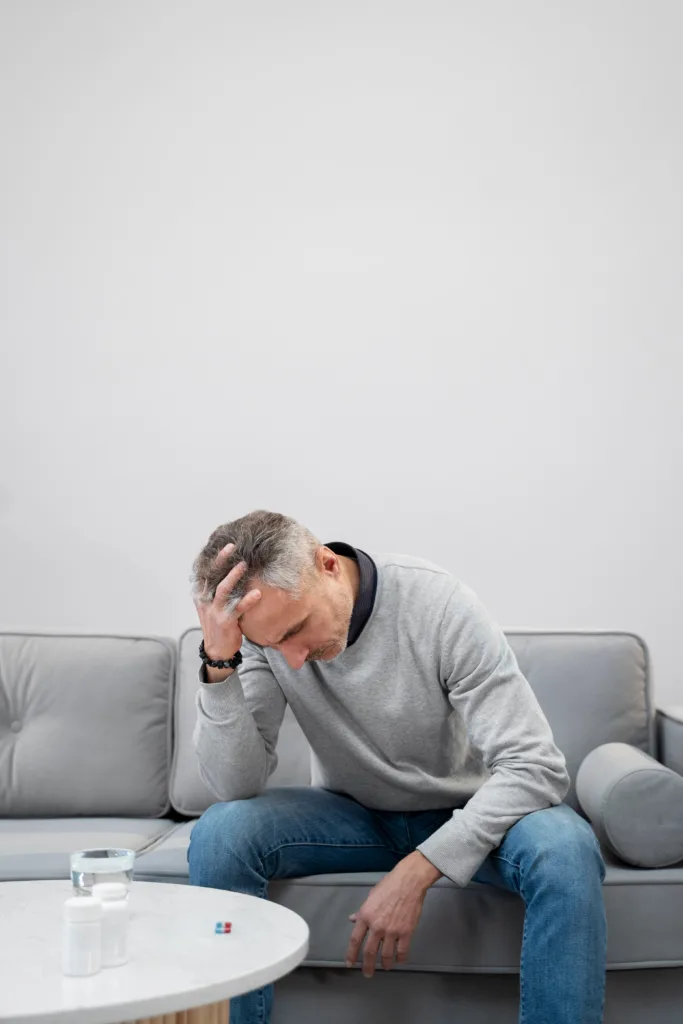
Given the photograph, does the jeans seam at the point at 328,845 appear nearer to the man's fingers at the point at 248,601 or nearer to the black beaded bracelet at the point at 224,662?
the black beaded bracelet at the point at 224,662

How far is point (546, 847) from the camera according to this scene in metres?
1.33

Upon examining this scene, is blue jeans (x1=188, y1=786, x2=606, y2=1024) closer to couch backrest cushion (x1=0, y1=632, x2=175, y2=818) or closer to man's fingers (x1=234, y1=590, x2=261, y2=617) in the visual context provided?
man's fingers (x1=234, y1=590, x2=261, y2=617)

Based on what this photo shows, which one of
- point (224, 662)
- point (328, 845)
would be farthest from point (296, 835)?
point (224, 662)

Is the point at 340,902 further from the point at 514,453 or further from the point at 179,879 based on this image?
the point at 514,453

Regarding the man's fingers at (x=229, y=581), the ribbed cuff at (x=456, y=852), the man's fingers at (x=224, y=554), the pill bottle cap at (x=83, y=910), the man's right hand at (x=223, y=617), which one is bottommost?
the ribbed cuff at (x=456, y=852)

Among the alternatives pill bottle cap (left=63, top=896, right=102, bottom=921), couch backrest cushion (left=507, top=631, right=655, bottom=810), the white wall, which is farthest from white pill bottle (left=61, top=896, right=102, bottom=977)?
the white wall

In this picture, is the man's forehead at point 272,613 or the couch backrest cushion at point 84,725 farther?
the couch backrest cushion at point 84,725

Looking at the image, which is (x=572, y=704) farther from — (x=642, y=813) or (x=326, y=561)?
(x=326, y=561)

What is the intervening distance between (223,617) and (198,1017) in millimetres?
527

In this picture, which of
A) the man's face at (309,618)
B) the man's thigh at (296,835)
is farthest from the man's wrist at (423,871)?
the man's face at (309,618)

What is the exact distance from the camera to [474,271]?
8.14 feet

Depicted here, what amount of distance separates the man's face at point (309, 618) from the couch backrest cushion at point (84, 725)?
750 millimetres

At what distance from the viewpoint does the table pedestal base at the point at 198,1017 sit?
0.98m

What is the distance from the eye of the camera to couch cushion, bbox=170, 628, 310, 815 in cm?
202
